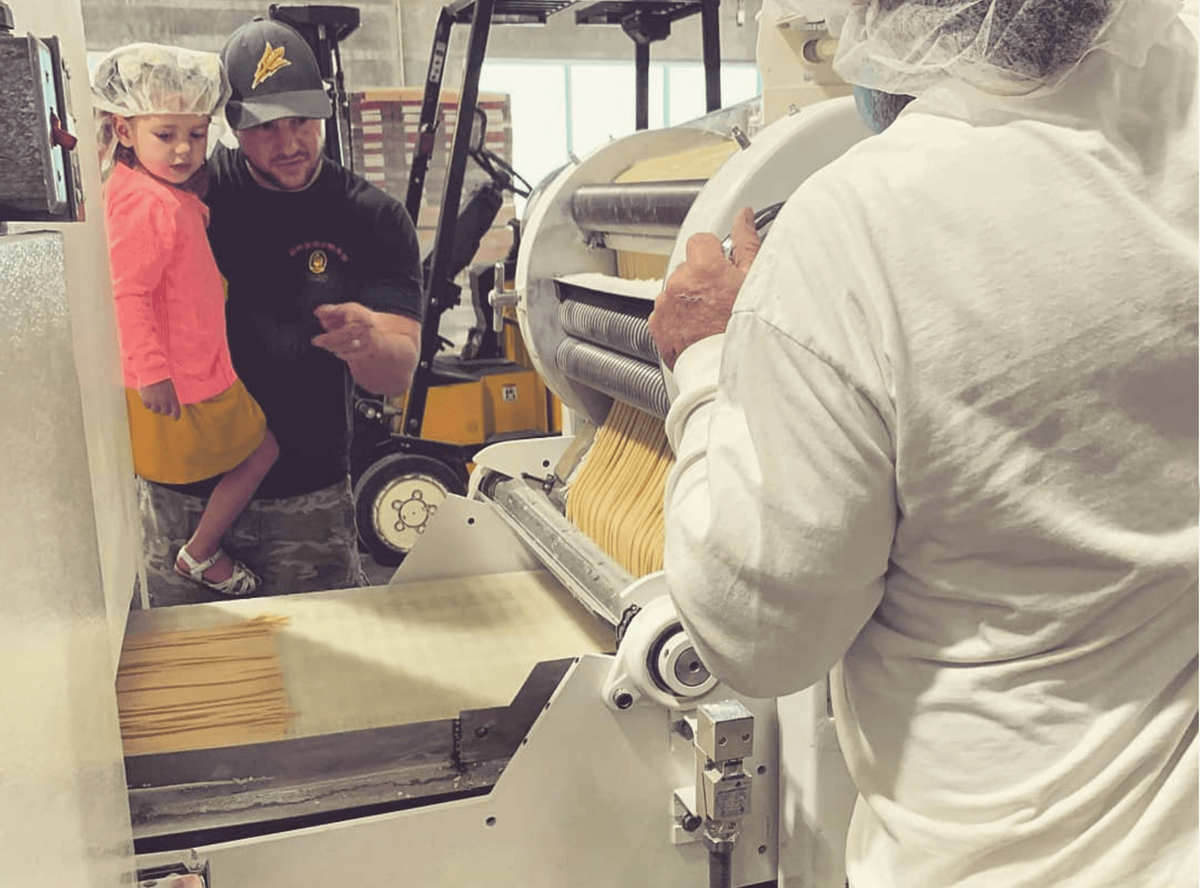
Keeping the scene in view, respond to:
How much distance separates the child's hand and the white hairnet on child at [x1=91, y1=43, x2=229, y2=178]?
47cm

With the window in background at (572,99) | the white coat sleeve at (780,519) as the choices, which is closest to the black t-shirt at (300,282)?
the white coat sleeve at (780,519)

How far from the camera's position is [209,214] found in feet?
8.06

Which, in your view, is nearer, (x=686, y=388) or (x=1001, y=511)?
(x=1001, y=511)

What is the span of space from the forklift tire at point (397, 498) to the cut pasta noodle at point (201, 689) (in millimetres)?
2084

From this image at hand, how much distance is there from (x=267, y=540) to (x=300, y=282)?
0.59 metres

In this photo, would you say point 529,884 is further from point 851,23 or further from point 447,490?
point 447,490

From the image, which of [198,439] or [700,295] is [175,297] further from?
[700,295]

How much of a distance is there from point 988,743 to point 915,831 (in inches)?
4.2

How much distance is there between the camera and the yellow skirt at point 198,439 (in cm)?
246

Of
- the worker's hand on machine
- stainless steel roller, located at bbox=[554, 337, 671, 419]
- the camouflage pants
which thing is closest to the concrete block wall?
the worker's hand on machine

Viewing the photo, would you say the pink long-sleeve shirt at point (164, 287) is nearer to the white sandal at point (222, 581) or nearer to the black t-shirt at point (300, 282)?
the black t-shirt at point (300, 282)

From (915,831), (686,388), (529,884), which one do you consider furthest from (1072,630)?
(529,884)

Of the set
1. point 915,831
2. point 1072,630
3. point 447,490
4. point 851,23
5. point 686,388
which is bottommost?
point 447,490

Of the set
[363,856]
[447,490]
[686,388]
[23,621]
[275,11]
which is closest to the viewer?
[23,621]
